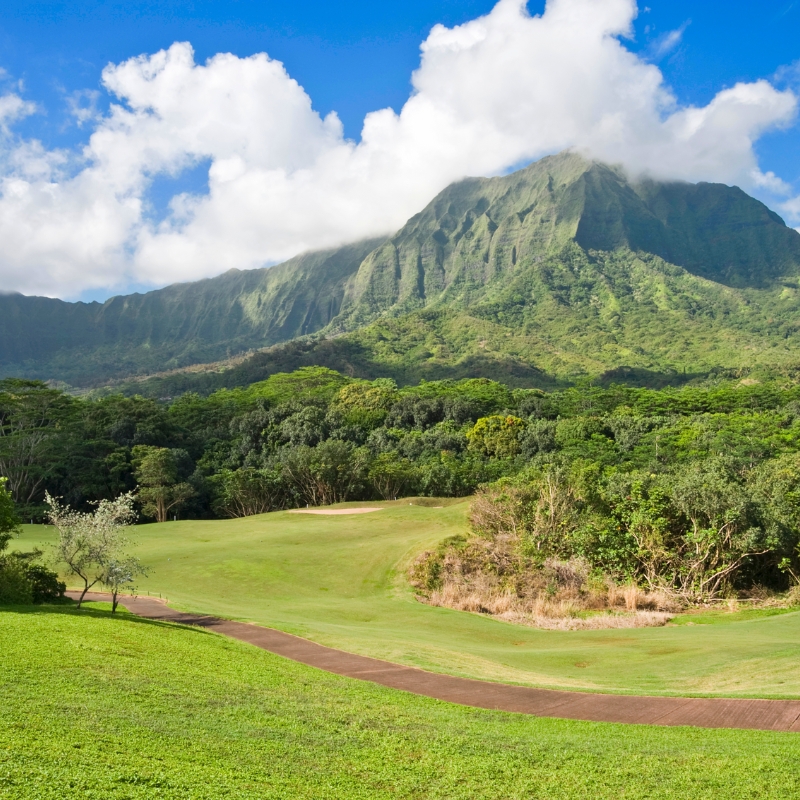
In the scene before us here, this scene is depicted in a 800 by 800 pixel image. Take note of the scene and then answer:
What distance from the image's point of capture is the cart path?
13570 mm

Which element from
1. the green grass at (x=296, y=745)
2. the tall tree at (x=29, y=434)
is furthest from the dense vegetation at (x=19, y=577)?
the tall tree at (x=29, y=434)

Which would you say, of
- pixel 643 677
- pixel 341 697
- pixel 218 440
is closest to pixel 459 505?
pixel 643 677

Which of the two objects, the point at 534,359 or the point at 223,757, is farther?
the point at 534,359

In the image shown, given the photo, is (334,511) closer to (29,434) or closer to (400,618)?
(400,618)

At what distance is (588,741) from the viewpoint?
11.9 meters

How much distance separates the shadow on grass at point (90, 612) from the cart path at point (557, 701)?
10.9 feet

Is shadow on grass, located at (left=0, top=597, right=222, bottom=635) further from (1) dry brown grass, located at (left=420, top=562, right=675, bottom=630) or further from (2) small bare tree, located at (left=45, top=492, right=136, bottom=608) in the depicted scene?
(1) dry brown grass, located at (left=420, top=562, right=675, bottom=630)

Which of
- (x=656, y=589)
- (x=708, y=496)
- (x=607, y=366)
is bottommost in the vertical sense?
(x=656, y=589)

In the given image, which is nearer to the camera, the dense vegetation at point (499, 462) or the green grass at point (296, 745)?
the green grass at point (296, 745)

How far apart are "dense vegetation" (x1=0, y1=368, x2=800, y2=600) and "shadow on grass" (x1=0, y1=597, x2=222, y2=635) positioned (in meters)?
18.4

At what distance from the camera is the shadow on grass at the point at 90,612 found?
20328mm

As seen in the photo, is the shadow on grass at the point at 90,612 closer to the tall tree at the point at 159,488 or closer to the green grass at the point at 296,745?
the green grass at the point at 296,745

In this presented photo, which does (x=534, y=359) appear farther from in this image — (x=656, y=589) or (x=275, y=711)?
(x=275, y=711)

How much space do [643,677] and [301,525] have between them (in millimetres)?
35787
